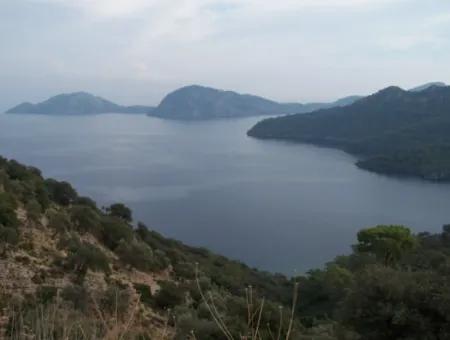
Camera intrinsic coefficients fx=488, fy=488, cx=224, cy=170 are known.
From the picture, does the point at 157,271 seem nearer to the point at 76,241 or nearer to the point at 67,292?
the point at 76,241

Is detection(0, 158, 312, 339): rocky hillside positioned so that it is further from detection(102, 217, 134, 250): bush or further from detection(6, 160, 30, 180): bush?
detection(6, 160, 30, 180): bush

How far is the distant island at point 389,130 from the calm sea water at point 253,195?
651 centimetres

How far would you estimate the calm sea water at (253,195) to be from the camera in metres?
43.5

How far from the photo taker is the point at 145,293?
12.2 m

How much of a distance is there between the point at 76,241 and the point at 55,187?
1113cm

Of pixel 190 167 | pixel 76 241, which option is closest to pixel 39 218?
pixel 76 241

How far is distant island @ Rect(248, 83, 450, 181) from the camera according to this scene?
83938mm

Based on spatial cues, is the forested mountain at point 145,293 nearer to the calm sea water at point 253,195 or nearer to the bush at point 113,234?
the bush at point 113,234

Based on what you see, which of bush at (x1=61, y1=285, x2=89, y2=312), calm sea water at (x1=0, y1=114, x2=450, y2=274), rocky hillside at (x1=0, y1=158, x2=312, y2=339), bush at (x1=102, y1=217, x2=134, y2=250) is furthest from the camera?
calm sea water at (x1=0, y1=114, x2=450, y2=274)

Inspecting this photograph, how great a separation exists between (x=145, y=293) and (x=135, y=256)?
3.15 metres

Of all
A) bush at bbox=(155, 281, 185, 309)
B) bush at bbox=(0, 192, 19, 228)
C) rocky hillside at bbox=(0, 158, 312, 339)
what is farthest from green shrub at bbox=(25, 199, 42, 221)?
bush at bbox=(155, 281, 185, 309)

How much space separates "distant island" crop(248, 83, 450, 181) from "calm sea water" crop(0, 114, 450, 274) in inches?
256

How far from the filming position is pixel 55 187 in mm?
23797

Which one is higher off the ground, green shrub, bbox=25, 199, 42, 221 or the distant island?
the distant island
